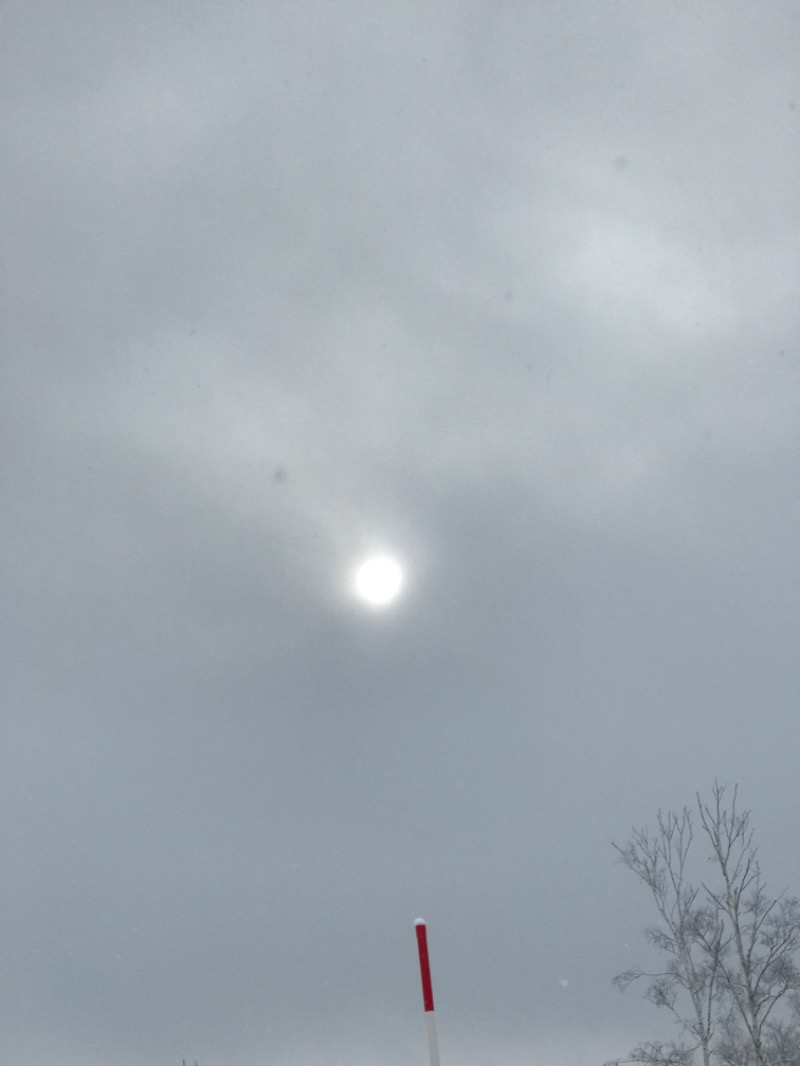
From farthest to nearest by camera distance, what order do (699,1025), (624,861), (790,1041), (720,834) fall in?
(790,1041) < (624,861) < (699,1025) < (720,834)

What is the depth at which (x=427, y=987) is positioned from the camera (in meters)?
7.39

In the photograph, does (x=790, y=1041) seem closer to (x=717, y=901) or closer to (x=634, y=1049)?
(x=634, y=1049)

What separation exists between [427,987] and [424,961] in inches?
15.2

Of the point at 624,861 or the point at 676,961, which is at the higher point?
the point at 624,861

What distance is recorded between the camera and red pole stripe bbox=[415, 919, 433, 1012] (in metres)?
7.05

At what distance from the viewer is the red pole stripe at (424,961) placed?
7.05 m

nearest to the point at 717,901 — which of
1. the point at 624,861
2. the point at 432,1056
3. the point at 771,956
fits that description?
the point at 771,956

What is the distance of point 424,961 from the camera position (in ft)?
23.4

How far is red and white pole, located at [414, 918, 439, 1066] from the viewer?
707cm

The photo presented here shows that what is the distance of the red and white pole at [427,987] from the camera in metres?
7.07

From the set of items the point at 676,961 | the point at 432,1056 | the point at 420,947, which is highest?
the point at 676,961

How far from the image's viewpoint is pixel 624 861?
32.8 meters

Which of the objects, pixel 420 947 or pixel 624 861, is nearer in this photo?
pixel 420 947

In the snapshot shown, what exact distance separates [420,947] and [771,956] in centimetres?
2286
